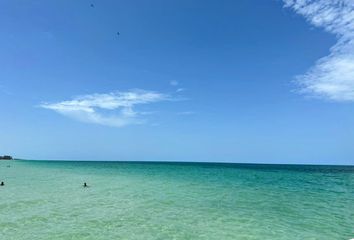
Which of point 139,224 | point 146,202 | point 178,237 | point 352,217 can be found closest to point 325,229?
point 352,217

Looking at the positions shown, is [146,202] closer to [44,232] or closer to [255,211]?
[255,211]

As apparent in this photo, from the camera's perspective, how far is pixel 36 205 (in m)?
19.5

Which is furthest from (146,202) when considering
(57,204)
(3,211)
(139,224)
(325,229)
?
(325,229)

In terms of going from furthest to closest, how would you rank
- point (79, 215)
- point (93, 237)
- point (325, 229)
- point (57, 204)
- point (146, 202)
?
point (146, 202) < point (57, 204) < point (79, 215) < point (325, 229) < point (93, 237)

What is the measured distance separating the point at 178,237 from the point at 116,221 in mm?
4005

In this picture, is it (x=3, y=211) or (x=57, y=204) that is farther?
(x=57, y=204)

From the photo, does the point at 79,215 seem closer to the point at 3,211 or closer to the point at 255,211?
the point at 3,211

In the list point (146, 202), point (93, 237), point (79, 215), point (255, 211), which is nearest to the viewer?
point (93, 237)

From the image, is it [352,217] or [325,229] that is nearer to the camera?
[325,229]

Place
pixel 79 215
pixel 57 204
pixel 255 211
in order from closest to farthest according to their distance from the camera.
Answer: pixel 79 215 < pixel 255 211 < pixel 57 204

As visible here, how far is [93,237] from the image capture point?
41.3ft

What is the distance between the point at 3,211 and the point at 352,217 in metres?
19.0

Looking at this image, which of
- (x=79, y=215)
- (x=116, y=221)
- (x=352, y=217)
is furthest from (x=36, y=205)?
(x=352, y=217)

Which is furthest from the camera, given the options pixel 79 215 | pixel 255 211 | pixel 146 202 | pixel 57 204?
pixel 146 202
